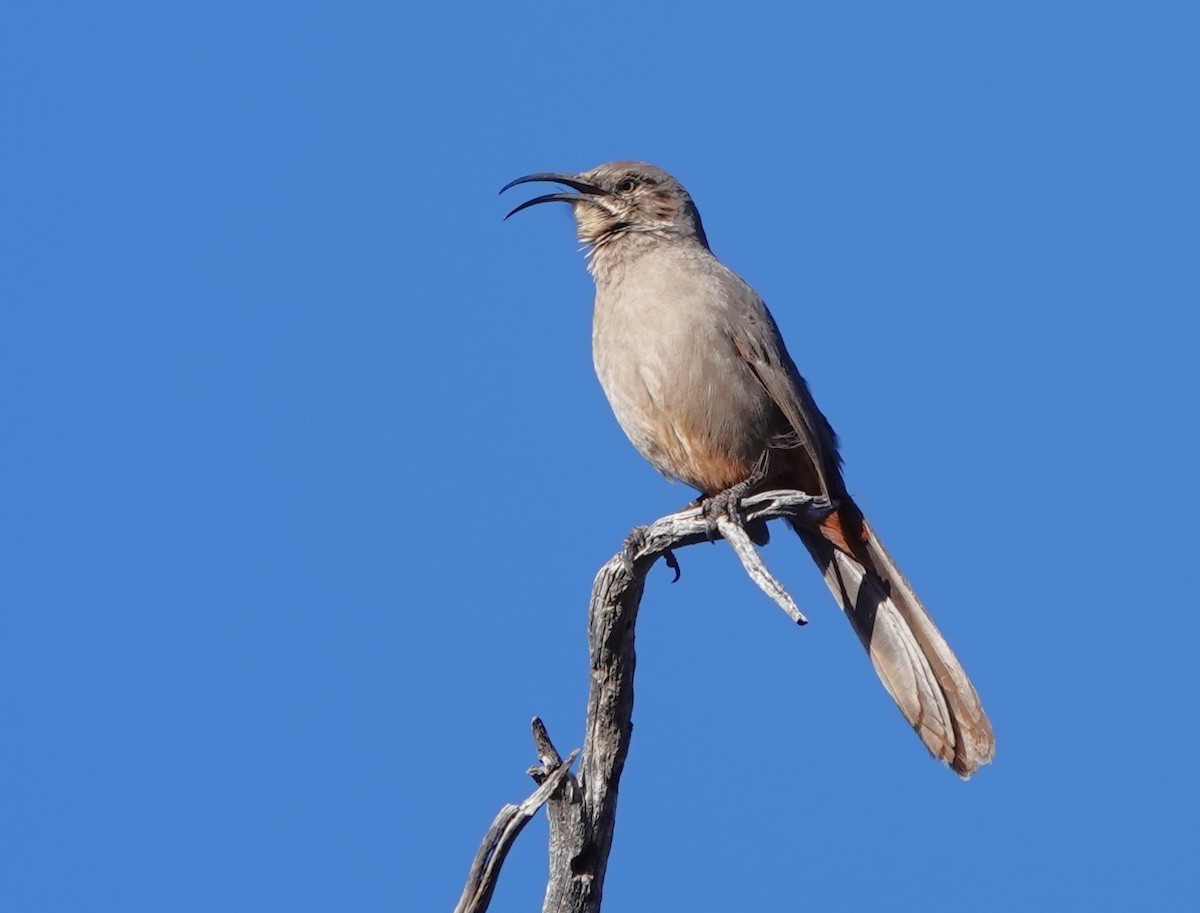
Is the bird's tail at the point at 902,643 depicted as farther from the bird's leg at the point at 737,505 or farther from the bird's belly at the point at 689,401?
the bird's belly at the point at 689,401

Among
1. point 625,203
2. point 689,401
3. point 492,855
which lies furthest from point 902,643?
→ point 625,203

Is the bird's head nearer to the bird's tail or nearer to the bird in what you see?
the bird

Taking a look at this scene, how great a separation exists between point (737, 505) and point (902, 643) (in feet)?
3.99

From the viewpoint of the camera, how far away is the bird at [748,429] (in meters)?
7.83

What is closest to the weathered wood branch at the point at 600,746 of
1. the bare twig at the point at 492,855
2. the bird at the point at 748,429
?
the bare twig at the point at 492,855

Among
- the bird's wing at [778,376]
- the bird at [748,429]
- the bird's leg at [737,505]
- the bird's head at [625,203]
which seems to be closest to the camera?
the bird's leg at [737,505]

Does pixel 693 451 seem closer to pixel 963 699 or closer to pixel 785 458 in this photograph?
pixel 785 458

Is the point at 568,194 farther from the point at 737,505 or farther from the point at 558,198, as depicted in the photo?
the point at 737,505

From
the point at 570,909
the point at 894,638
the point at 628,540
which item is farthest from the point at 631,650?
the point at 894,638

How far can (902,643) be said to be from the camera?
793 cm

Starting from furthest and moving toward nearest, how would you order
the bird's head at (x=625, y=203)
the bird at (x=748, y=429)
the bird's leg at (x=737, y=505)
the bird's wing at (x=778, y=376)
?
the bird's head at (x=625, y=203)
the bird's wing at (x=778, y=376)
the bird at (x=748, y=429)
the bird's leg at (x=737, y=505)

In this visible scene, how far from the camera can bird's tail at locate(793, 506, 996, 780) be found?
7715 mm

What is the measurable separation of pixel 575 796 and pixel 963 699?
84.3 inches

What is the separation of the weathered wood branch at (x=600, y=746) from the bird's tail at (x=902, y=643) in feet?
3.03
